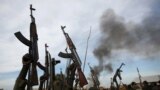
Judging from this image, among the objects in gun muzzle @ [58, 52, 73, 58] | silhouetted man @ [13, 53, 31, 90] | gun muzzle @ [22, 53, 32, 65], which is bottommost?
silhouetted man @ [13, 53, 31, 90]

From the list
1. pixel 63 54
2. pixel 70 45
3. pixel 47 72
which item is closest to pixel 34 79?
pixel 47 72

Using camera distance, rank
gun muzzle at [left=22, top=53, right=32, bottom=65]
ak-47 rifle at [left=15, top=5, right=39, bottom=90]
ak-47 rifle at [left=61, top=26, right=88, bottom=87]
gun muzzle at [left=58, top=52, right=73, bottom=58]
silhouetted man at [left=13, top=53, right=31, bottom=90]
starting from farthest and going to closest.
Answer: gun muzzle at [left=58, top=52, right=73, bottom=58], ak-47 rifle at [left=61, top=26, right=88, bottom=87], ak-47 rifle at [left=15, top=5, right=39, bottom=90], gun muzzle at [left=22, top=53, right=32, bottom=65], silhouetted man at [left=13, top=53, right=31, bottom=90]

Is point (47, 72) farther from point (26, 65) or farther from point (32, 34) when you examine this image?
point (26, 65)

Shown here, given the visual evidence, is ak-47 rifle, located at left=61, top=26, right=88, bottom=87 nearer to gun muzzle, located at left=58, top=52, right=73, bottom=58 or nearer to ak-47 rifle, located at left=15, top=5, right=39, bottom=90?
gun muzzle, located at left=58, top=52, right=73, bottom=58

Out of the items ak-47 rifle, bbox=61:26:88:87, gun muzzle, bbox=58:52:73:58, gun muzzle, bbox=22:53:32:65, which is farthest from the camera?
gun muzzle, bbox=58:52:73:58

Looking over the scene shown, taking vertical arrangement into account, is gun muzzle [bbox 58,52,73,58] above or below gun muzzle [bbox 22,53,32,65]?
above

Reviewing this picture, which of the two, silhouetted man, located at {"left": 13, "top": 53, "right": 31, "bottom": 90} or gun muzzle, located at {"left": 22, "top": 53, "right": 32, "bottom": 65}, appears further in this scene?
gun muzzle, located at {"left": 22, "top": 53, "right": 32, "bottom": 65}

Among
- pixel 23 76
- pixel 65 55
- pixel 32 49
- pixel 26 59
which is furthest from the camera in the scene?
pixel 65 55

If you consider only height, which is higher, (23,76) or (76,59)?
(76,59)

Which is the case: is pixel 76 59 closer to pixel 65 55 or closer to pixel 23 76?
pixel 65 55

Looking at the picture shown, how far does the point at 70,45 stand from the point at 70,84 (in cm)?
369

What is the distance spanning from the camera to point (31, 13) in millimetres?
13359

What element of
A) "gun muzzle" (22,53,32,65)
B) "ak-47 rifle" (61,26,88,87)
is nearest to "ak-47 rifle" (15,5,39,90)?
"gun muzzle" (22,53,32,65)

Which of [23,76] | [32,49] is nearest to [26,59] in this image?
[23,76]
